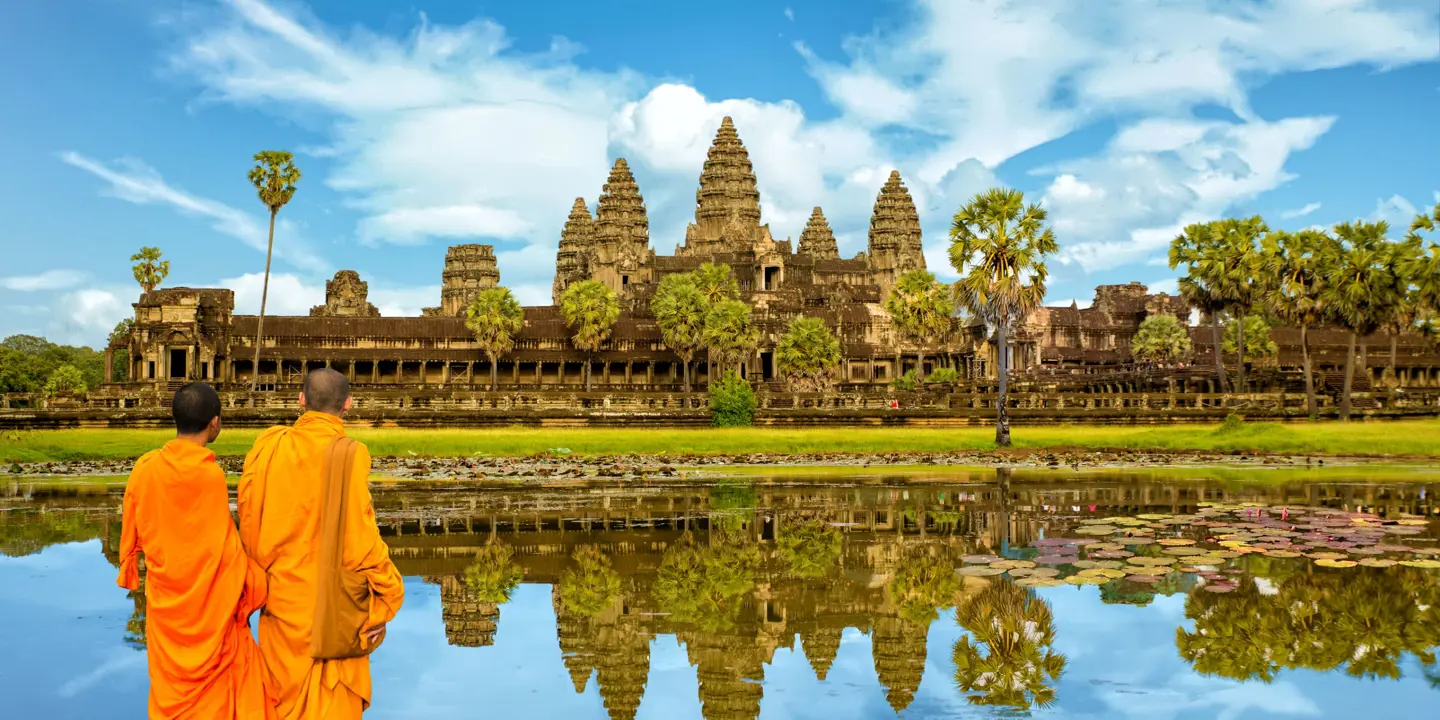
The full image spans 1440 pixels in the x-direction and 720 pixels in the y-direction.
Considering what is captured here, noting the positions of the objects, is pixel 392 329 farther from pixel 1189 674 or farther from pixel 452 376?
pixel 1189 674

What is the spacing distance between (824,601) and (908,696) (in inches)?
134

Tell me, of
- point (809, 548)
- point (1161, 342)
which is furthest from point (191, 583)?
point (1161, 342)

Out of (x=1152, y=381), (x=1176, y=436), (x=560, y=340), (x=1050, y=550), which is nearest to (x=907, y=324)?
(x=1152, y=381)

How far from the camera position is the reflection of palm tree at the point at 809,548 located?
1504cm

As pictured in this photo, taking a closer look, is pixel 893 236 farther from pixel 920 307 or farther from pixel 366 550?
pixel 366 550

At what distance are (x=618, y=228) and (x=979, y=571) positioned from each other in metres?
98.7

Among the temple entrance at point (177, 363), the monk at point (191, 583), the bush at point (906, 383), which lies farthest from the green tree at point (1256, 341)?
the monk at point (191, 583)

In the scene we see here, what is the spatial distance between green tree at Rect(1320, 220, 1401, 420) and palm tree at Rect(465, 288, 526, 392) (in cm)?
4634

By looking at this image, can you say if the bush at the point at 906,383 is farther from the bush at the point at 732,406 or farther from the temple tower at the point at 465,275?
the temple tower at the point at 465,275

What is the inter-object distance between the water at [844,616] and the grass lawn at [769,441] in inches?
657

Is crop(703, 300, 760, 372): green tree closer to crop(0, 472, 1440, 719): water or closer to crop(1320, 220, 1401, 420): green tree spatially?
crop(1320, 220, 1401, 420): green tree

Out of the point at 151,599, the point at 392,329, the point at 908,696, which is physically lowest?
the point at 908,696

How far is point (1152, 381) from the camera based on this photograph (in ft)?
227

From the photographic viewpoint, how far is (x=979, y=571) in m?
14.6
